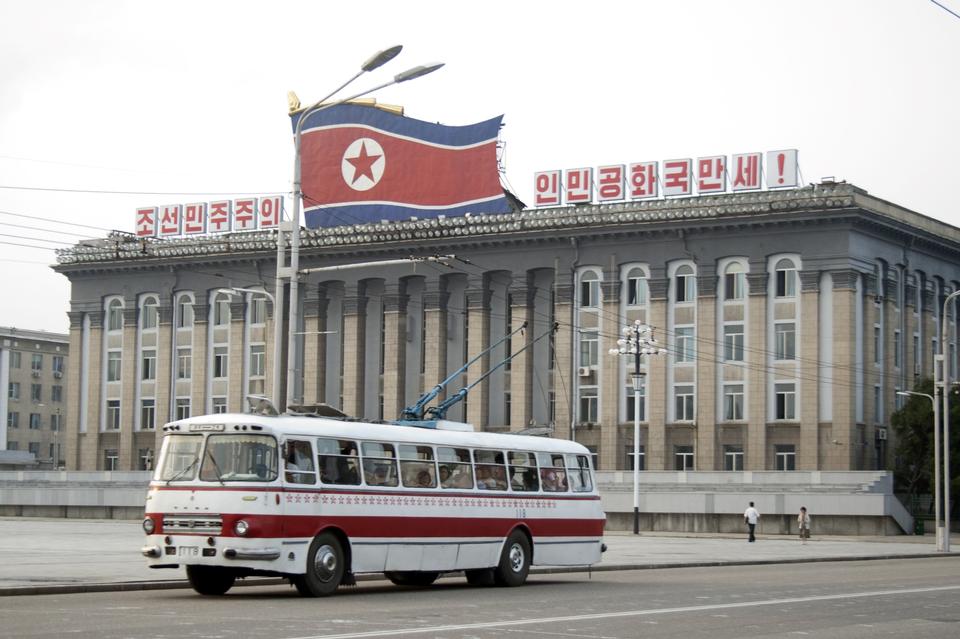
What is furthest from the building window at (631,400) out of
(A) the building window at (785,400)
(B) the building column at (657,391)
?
(A) the building window at (785,400)

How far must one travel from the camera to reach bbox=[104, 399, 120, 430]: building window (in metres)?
93.2

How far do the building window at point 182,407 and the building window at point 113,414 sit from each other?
4.50 metres

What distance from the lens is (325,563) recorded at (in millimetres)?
23234

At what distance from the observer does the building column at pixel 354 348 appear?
85.2 metres

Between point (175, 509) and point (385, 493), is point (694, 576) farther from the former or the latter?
point (175, 509)

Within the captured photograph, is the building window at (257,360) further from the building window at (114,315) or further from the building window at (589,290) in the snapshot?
the building window at (589,290)

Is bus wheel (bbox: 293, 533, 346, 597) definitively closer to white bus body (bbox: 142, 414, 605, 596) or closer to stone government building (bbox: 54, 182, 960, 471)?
white bus body (bbox: 142, 414, 605, 596)

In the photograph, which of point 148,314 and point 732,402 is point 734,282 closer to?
point 732,402

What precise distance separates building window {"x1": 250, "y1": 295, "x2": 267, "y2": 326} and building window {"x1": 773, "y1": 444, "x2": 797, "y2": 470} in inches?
1224

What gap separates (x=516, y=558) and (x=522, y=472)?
5.38 feet

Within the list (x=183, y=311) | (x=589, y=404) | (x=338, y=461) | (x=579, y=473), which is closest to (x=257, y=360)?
(x=183, y=311)

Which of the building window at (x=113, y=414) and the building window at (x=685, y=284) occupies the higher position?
the building window at (x=685, y=284)

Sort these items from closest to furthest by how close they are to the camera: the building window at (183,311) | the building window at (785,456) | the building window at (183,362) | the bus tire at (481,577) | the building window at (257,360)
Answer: the bus tire at (481,577) → the building window at (785,456) → the building window at (257,360) → the building window at (183,362) → the building window at (183,311)

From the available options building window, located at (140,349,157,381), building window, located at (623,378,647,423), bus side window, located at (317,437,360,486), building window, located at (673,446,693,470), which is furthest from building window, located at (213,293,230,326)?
bus side window, located at (317,437,360,486)
